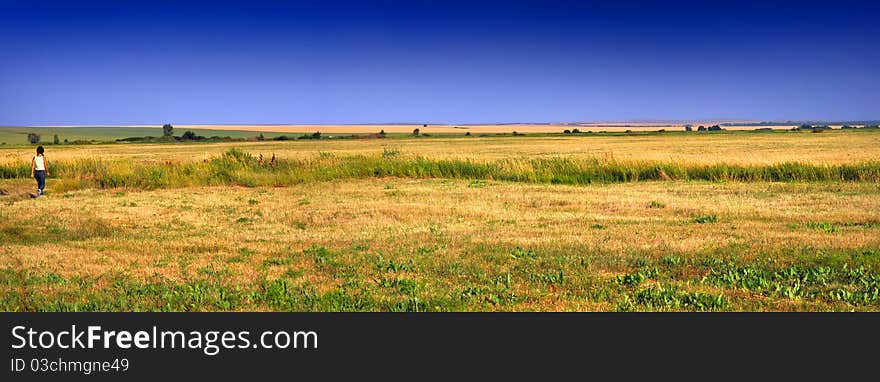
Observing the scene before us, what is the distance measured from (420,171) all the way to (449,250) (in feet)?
61.6

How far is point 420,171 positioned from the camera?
103 ft

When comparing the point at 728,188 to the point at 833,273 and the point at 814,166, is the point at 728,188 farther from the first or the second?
the point at 833,273

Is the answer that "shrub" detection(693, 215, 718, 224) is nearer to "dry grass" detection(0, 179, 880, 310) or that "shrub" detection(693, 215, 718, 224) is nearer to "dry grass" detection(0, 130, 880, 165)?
"dry grass" detection(0, 179, 880, 310)

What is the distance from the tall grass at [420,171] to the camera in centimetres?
2873

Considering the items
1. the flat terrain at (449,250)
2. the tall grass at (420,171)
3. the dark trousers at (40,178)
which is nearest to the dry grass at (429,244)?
the flat terrain at (449,250)

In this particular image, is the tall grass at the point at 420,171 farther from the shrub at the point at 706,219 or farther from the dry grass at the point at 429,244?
the shrub at the point at 706,219

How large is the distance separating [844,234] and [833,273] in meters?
4.40

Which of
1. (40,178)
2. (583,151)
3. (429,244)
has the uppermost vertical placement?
(40,178)

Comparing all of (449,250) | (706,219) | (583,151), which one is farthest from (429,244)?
(583,151)

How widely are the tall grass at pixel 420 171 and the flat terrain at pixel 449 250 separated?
12.7 ft

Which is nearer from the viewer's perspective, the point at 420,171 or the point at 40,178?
the point at 40,178

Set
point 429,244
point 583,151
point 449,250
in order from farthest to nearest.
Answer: point 583,151 < point 429,244 < point 449,250

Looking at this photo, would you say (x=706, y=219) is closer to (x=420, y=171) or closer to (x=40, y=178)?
(x=420, y=171)

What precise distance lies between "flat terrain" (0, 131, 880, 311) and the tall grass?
12.7 ft
